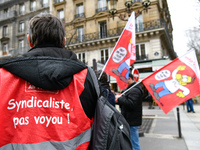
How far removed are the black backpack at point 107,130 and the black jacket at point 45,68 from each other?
5.3 inches

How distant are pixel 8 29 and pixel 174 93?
103 ft

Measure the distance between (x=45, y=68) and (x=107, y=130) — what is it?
598 mm

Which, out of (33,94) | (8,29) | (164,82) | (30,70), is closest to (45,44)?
(30,70)

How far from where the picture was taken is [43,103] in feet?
3.51

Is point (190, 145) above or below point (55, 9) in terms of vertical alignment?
below

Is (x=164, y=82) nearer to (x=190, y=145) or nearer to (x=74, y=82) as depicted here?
(x=190, y=145)

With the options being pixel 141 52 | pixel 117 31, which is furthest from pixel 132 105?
pixel 117 31

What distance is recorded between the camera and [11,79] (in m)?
1.04

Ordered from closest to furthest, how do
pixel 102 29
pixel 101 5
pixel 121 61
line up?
1. pixel 121 61
2. pixel 102 29
3. pixel 101 5

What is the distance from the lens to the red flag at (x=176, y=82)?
3.46m

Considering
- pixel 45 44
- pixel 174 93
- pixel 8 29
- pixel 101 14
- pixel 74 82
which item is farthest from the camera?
pixel 8 29

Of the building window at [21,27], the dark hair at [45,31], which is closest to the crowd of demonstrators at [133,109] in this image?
the dark hair at [45,31]

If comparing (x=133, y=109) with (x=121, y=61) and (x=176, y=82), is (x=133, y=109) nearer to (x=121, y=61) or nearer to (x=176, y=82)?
(x=176, y=82)

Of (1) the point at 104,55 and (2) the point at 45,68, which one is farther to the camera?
(1) the point at 104,55
